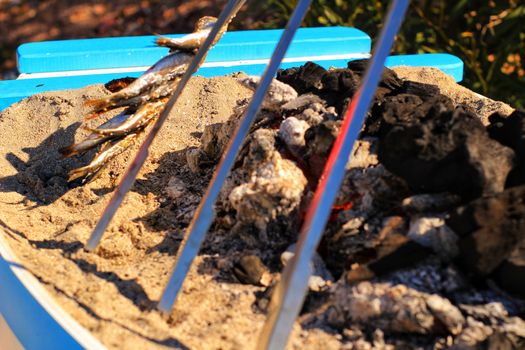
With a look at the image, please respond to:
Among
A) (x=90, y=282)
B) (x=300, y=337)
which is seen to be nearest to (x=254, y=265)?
(x=300, y=337)

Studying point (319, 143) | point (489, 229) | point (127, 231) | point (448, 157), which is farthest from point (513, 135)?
point (127, 231)

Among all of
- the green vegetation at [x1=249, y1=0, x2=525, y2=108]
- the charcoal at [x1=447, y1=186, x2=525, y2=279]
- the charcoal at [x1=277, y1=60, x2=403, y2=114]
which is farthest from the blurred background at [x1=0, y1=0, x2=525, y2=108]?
the charcoal at [x1=447, y1=186, x2=525, y2=279]

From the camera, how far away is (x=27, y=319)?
65.4 inches

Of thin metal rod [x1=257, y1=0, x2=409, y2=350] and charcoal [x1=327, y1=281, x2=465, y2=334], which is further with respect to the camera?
charcoal [x1=327, y1=281, x2=465, y2=334]

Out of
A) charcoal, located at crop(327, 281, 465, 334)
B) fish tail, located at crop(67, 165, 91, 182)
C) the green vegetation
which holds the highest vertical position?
the green vegetation

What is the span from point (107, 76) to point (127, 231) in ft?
3.50

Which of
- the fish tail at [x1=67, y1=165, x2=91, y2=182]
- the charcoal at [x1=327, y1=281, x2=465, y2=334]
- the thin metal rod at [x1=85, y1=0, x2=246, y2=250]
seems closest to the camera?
the charcoal at [x1=327, y1=281, x2=465, y2=334]

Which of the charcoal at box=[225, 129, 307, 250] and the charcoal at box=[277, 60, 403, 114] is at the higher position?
the charcoal at box=[277, 60, 403, 114]

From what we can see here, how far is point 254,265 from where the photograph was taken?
5.57 feet

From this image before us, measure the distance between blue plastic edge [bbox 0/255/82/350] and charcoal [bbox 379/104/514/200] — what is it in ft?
2.46

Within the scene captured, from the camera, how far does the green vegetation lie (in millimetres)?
3803

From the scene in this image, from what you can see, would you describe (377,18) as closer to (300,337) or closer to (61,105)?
(61,105)

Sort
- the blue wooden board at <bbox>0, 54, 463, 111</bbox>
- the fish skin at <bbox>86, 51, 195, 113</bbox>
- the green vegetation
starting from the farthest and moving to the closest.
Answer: the green vegetation
the blue wooden board at <bbox>0, 54, 463, 111</bbox>
the fish skin at <bbox>86, 51, 195, 113</bbox>

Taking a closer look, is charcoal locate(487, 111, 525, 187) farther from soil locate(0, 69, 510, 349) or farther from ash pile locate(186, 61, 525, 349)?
soil locate(0, 69, 510, 349)
